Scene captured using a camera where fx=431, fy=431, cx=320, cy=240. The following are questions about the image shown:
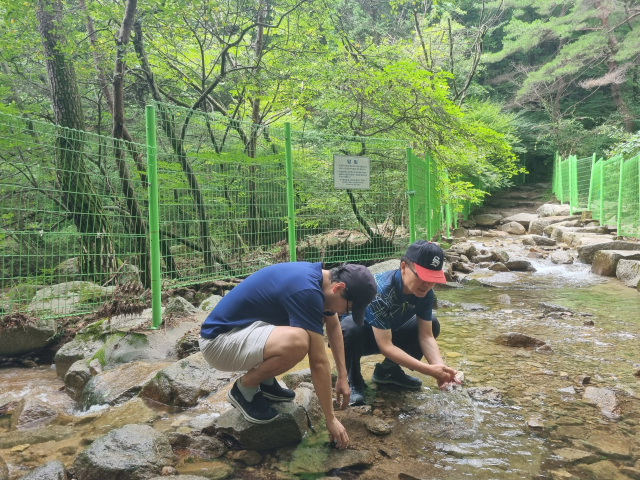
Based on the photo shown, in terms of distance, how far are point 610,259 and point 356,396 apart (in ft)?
→ 24.0

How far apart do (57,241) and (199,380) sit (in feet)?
6.04

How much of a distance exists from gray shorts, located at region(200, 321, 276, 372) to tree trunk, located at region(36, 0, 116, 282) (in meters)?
1.86

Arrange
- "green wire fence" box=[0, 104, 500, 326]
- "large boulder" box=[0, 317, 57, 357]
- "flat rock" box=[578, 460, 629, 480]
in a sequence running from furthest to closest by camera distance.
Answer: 1. "large boulder" box=[0, 317, 57, 357]
2. "green wire fence" box=[0, 104, 500, 326]
3. "flat rock" box=[578, 460, 629, 480]

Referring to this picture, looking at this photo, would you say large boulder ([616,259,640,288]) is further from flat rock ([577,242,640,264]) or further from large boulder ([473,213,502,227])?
large boulder ([473,213,502,227])

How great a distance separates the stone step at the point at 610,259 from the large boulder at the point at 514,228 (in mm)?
9304

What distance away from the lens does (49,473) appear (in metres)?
1.96

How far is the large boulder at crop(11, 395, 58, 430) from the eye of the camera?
2.79 meters

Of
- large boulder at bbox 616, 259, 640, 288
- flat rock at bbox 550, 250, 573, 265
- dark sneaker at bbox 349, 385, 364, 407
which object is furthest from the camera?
flat rock at bbox 550, 250, 573, 265

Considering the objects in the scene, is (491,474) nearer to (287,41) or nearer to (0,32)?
(287,41)

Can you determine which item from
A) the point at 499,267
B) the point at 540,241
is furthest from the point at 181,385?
the point at 540,241

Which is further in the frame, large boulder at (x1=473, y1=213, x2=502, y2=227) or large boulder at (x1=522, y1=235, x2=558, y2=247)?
large boulder at (x1=473, y1=213, x2=502, y2=227)

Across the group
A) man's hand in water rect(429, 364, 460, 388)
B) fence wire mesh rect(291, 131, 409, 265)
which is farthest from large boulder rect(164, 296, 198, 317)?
man's hand in water rect(429, 364, 460, 388)

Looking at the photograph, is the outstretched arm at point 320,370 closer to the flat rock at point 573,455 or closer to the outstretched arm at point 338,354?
the outstretched arm at point 338,354

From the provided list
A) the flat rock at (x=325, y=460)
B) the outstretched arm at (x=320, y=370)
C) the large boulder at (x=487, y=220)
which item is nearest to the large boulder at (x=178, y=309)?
the flat rock at (x=325, y=460)
